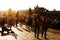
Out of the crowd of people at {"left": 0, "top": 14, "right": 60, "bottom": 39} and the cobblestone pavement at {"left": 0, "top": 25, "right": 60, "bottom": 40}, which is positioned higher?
the crowd of people at {"left": 0, "top": 14, "right": 60, "bottom": 39}

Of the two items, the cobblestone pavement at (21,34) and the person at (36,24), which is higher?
the person at (36,24)

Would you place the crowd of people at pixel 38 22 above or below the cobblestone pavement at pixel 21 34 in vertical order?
above

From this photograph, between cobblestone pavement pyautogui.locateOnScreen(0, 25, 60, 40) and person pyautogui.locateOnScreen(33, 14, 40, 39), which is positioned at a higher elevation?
person pyautogui.locateOnScreen(33, 14, 40, 39)

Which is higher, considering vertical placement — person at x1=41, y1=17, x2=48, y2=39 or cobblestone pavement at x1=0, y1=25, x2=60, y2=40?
person at x1=41, y1=17, x2=48, y2=39

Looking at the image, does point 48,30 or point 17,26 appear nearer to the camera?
point 48,30

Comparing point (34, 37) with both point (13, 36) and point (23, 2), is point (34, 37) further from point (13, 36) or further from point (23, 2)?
point (23, 2)

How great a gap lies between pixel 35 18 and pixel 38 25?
0.29ft

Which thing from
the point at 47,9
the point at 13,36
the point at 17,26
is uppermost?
the point at 47,9

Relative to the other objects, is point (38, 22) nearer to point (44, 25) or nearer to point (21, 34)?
point (44, 25)

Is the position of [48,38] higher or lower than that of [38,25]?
lower

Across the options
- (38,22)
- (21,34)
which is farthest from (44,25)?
(21,34)

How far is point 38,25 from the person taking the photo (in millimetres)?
1684

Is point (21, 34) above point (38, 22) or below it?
below

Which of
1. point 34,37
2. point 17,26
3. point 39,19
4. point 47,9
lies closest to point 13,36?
point 17,26
